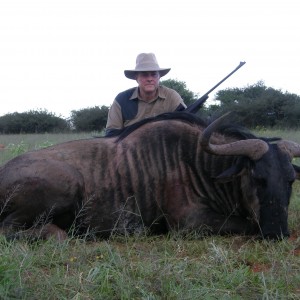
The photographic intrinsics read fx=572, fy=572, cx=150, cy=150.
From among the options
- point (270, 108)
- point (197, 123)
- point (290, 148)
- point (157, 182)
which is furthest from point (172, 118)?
point (270, 108)

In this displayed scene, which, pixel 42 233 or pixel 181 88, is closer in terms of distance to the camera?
pixel 42 233

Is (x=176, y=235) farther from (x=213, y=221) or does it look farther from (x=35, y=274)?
(x=35, y=274)

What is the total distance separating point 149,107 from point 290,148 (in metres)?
2.05

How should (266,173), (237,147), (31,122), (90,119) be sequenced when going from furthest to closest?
1. (31,122)
2. (90,119)
3. (237,147)
4. (266,173)

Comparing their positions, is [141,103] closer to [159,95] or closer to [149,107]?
[149,107]

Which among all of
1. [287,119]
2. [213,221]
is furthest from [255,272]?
[287,119]

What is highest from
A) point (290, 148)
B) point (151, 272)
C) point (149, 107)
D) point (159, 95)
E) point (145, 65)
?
point (145, 65)

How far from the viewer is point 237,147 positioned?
12.8 feet

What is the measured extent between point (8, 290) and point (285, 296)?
1.14 meters

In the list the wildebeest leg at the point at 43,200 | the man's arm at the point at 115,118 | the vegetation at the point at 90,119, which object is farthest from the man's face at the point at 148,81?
the vegetation at the point at 90,119

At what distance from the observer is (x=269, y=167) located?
12.4 ft

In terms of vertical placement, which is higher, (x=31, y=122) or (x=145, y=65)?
(x=145, y=65)

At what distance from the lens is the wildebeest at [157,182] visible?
3.83 m

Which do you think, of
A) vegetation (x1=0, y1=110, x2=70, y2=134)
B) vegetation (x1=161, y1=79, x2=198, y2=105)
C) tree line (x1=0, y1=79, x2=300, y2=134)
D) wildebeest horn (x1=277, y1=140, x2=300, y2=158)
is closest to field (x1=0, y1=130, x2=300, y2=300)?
wildebeest horn (x1=277, y1=140, x2=300, y2=158)
